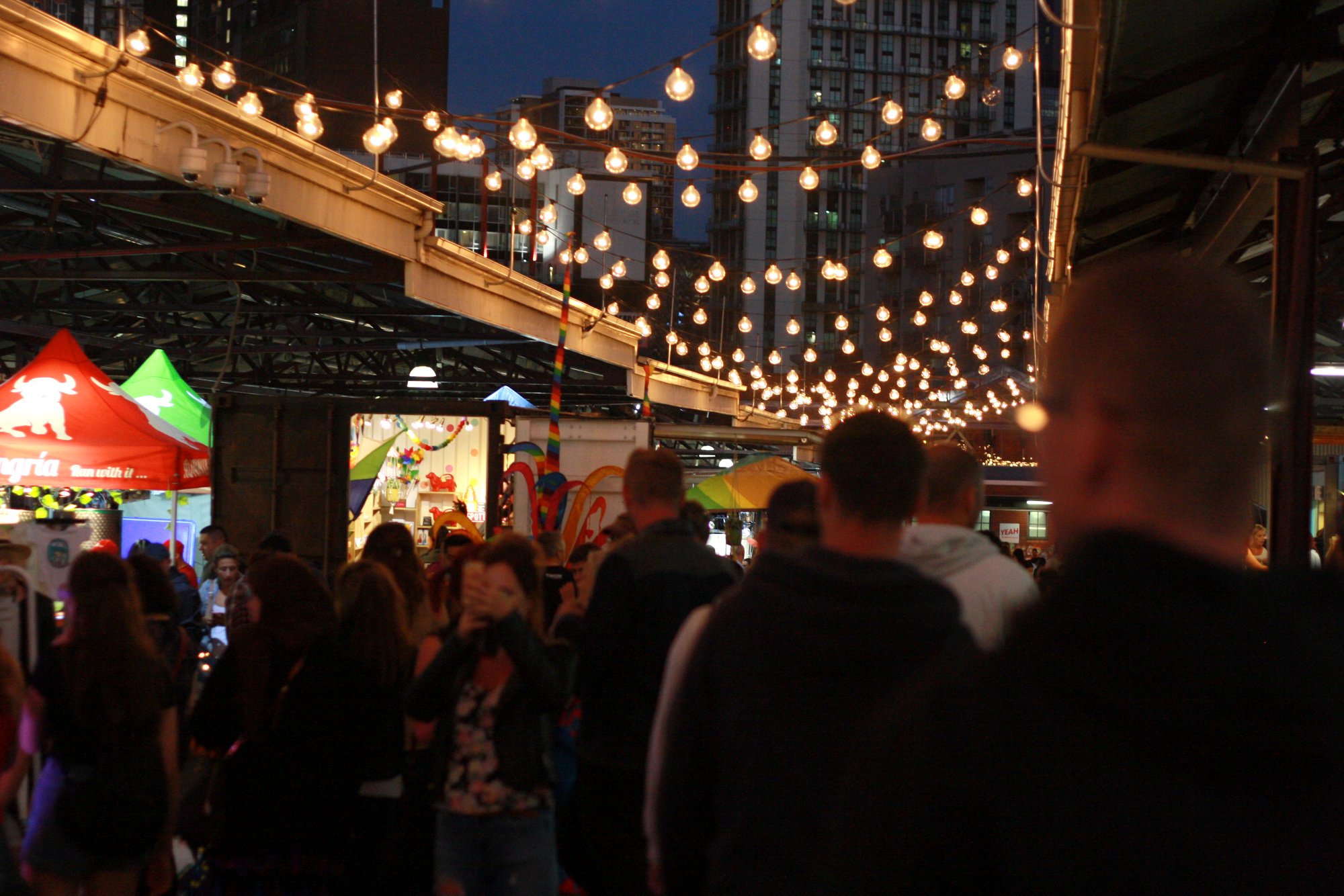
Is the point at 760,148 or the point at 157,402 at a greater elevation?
the point at 760,148

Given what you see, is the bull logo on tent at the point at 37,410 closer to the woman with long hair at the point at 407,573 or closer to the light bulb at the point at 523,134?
the light bulb at the point at 523,134

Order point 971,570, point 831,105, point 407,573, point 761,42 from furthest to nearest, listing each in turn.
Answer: point 831,105 < point 761,42 < point 407,573 < point 971,570

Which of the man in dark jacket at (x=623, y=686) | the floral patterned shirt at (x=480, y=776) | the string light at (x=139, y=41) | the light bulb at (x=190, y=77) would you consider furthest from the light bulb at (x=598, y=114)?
the floral patterned shirt at (x=480, y=776)

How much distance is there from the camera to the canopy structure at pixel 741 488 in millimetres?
16828

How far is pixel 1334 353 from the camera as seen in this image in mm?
20562

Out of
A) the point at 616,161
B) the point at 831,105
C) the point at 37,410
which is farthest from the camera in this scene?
the point at 831,105

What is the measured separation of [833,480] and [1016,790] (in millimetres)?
1681

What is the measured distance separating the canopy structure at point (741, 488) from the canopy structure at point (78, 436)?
23.8 feet

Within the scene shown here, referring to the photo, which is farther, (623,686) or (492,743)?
(623,686)

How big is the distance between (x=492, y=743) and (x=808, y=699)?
2.31 m

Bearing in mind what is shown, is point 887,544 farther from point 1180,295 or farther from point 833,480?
point 1180,295

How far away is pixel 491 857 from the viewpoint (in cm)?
432

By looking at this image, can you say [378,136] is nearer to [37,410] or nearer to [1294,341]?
[37,410]

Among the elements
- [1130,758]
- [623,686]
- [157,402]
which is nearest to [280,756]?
[623,686]
